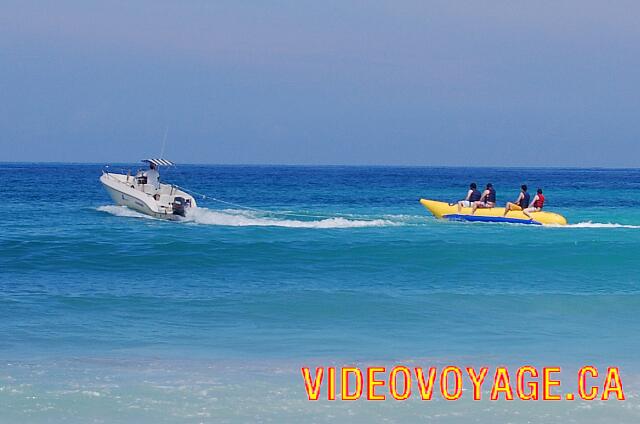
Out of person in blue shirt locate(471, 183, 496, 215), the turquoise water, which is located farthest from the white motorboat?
person in blue shirt locate(471, 183, 496, 215)

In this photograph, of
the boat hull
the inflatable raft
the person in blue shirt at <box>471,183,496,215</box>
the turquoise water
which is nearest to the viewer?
the turquoise water

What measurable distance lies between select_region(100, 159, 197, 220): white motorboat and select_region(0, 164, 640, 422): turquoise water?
2.95 ft

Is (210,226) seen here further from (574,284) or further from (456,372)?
(456,372)

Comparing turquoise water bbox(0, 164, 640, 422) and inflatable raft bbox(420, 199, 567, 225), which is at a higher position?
inflatable raft bbox(420, 199, 567, 225)

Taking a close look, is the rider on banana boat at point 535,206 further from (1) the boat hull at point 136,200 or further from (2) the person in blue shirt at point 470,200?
(1) the boat hull at point 136,200

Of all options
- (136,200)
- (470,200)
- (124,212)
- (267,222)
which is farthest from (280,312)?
(124,212)

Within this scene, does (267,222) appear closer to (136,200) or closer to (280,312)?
(136,200)

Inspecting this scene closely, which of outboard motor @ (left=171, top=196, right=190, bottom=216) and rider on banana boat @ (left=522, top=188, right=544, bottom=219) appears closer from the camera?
outboard motor @ (left=171, top=196, right=190, bottom=216)

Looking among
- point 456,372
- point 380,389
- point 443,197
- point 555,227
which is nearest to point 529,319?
point 456,372

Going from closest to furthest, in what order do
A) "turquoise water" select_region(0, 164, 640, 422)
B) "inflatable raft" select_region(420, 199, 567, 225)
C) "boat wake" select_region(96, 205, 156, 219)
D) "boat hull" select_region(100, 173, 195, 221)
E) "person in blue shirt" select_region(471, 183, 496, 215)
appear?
"turquoise water" select_region(0, 164, 640, 422) < "boat hull" select_region(100, 173, 195, 221) < "inflatable raft" select_region(420, 199, 567, 225) < "person in blue shirt" select_region(471, 183, 496, 215) < "boat wake" select_region(96, 205, 156, 219)

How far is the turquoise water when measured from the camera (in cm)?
692

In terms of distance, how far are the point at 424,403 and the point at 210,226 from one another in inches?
618

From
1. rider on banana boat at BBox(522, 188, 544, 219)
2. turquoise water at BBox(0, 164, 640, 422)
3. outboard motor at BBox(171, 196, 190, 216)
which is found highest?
rider on banana boat at BBox(522, 188, 544, 219)

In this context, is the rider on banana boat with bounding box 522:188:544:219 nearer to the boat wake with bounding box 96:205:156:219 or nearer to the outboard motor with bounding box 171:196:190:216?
the outboard motor with bounding box 171:196:190:216
